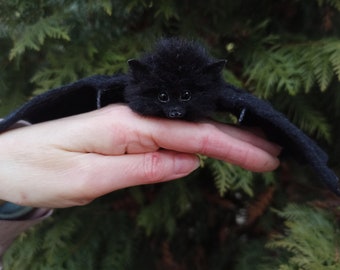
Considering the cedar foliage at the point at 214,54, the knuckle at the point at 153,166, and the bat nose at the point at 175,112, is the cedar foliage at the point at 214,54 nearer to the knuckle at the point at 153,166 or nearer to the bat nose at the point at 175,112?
the knuckle at the point at 153,166

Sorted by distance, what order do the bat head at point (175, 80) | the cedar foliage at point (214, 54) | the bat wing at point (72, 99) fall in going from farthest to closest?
the cedar foliage at point (214, 54), the bat wing at point (72, 99), the bat head at point (175, 80)

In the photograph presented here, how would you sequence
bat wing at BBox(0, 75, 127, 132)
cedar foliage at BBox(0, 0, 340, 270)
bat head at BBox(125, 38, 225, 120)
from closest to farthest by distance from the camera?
bat head at BBox(125, 38, 225, 120), bat wing at BBox(0, 75, 127, 132), cedar foliage at BBox(0, 0, 340, 270)

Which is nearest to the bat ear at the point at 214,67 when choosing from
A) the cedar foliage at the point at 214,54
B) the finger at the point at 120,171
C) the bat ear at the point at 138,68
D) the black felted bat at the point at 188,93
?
the black felted bat at the point at 188,93

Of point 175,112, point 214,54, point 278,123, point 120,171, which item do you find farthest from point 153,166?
point 214,54

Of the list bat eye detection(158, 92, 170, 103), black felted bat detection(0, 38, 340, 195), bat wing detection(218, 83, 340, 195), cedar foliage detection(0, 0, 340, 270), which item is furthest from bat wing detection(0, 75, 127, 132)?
cedar foliage detection(0, 0, 340, 270)

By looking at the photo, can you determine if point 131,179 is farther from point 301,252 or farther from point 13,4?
point 13,4

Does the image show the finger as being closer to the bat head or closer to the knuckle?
the knuckle
